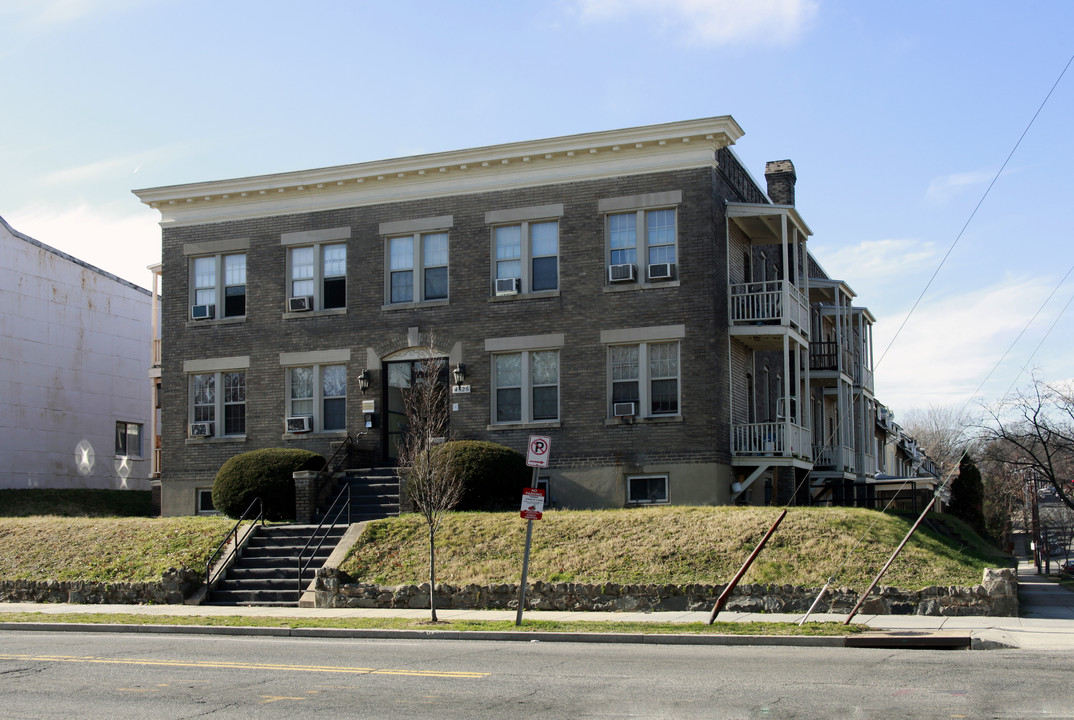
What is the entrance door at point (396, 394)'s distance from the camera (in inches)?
1079

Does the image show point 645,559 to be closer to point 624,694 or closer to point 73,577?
point 624,694

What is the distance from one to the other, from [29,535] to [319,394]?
7.52 meters

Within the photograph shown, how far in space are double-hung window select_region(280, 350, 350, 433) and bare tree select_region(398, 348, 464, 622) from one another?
181 centimetres

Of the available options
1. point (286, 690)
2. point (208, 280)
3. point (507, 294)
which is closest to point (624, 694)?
point (286, 690)

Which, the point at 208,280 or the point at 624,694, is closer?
the point at 624,694

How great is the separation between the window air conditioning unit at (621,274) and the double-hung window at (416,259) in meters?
4.33

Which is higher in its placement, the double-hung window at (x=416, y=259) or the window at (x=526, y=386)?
the double-hung window at (x=416, y=259)

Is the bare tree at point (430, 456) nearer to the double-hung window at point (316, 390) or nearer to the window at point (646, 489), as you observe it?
the double-hung window at point (316, 390)

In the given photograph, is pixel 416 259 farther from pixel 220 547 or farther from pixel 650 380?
pixel 220 547

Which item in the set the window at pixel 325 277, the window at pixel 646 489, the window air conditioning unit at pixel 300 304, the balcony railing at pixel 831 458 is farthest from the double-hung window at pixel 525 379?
the balcony railing at pixel 831 458

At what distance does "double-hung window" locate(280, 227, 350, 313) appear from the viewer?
28234mm

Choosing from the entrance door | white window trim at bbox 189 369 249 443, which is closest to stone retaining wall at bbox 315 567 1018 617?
the entrance door

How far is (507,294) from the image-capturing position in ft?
86.3

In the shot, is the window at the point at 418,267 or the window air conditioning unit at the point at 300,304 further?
the window air conditioning unit at the point at 300,304
